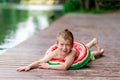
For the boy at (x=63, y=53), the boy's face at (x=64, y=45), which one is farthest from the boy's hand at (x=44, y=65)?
the boy's face at (x=64, y=45)

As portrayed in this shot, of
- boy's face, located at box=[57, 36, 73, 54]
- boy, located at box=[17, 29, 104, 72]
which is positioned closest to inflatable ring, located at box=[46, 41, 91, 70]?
boy, located at box=[17, 29, 104, 72]

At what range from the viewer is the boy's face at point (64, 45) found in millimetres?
4219

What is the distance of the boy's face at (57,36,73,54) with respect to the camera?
422 centimetres

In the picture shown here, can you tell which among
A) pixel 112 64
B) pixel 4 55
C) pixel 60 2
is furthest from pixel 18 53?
pixel 60 2

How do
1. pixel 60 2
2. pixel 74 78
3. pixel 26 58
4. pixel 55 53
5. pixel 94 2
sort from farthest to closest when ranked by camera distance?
pixel 60 2 < pixel 94 2 < pixel 26 58 < pixel 55 53 < pixel 74 78

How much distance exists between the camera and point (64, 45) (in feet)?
14.0

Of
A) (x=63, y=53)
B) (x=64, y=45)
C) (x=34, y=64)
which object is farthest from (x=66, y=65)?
(x=34, y=64)

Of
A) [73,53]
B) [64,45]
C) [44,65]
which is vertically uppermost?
[64,45]

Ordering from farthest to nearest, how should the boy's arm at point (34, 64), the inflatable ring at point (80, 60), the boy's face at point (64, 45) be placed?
1. the inflatable ring at point (80, 60)
2. the boy's arm at point (34, 64)
3. the boy's face at point (64, 45)

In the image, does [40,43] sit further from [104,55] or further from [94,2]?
[94,2]

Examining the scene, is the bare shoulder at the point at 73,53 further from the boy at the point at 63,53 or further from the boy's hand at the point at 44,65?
the boy's hand at the point at 44,65

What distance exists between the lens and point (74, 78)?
158 inches

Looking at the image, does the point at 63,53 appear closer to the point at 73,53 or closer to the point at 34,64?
the point at 73,53

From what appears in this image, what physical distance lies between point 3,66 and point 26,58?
69 centimetres
